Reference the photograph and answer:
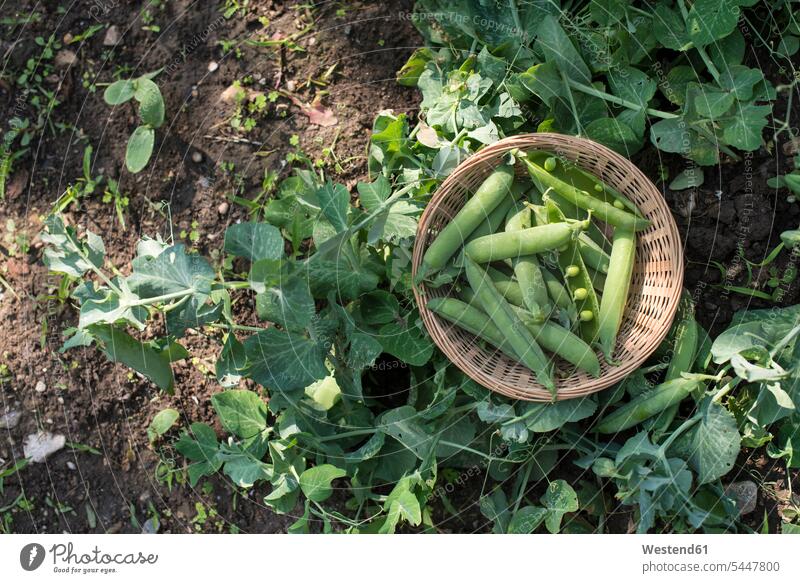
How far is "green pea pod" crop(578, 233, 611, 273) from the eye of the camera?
2881 millimetres

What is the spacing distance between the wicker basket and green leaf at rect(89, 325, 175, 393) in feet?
3.27

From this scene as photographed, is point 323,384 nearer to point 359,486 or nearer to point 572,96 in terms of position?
point 359,486

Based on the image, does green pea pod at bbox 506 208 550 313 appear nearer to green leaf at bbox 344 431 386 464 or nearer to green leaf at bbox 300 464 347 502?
green leaf at bbox 344 431 386 464

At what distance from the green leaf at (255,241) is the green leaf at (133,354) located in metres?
0.54

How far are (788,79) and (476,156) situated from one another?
1.25 metres

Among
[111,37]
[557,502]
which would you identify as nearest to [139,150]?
[111,37]

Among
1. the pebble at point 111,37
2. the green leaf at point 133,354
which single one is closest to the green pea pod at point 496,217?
the green leaf at point 133,354

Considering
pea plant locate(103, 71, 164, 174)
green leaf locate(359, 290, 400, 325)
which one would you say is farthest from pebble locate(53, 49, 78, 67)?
green leaf locate(359, 290, 400, 325)

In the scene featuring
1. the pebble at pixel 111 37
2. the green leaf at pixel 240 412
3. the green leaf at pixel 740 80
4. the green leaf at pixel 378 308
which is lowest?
the green leaf at pixel 240 412

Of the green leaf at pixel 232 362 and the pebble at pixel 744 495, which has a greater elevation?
the green leaf at pixel 232 362

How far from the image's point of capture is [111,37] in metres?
3.35

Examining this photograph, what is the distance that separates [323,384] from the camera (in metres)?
2.94

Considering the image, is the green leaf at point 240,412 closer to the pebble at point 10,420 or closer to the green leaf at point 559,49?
the pebble at point 10,420

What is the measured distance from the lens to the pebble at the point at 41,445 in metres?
Answer: 3.19
